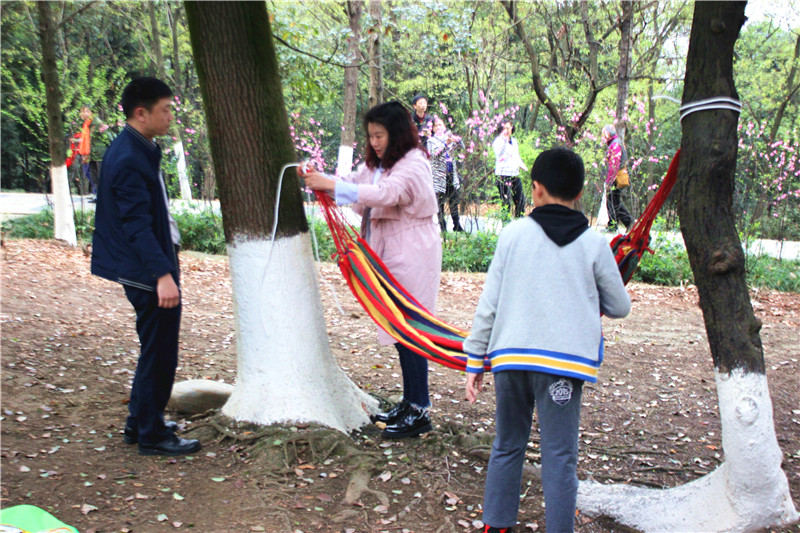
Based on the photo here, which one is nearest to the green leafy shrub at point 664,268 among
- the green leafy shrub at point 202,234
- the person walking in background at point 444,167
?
the person walking in background at point 444,167

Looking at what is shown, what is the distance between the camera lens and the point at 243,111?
2.65 meters

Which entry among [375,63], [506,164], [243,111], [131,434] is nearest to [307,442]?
[131,434]

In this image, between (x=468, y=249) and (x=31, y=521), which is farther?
(x=468, y=249)

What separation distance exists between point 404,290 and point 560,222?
974 mm

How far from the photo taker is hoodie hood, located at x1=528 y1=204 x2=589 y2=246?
6.28 feet

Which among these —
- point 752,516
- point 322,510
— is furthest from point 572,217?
point 322,510

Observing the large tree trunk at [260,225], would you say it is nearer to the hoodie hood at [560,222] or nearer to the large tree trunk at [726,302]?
the hoodie hood at [560,222]

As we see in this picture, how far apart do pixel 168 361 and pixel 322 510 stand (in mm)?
885

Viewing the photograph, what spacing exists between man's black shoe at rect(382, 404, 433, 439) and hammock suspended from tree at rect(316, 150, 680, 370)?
0.48 meters

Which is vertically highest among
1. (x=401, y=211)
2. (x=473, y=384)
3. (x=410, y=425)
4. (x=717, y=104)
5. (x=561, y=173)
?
(x=717, y=104)

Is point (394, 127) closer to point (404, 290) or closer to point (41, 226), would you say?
point (404, 290)

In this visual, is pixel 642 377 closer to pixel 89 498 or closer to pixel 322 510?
pixel 322 510

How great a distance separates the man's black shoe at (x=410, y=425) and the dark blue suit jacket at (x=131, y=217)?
1169 millimetres

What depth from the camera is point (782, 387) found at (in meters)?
3.91
